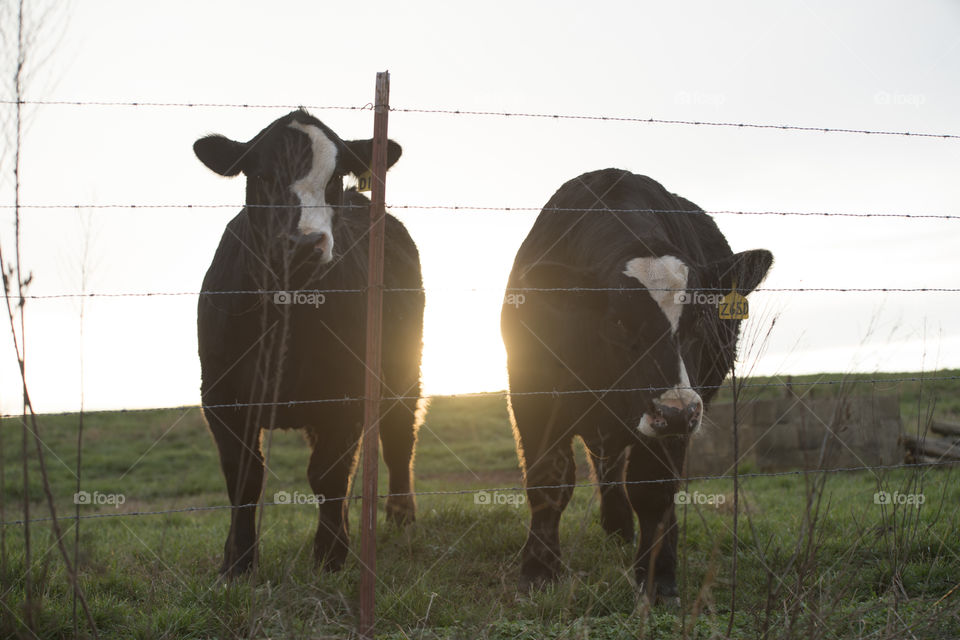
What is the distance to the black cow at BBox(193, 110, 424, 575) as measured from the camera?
4.43m

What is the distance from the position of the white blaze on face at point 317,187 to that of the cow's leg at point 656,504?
193 cm

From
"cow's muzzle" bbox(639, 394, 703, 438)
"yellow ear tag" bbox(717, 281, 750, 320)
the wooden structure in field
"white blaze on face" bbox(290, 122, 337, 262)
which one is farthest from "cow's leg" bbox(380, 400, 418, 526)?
the wooden structure in field

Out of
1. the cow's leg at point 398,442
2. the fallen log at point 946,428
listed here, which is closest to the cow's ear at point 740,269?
the cow's leg at point 398,442

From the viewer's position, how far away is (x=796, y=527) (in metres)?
5.45

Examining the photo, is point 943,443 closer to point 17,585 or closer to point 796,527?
point 796,527

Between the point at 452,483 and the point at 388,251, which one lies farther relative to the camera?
the point at 452,483

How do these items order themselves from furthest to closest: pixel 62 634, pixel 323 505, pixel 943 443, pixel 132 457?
pixel 132 457
pixel 943 443
pixel 323 505
pixel 62 634

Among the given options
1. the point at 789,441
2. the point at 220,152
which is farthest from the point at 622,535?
the point at 789,441

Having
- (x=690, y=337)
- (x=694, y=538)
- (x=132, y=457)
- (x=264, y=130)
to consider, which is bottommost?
(x=132, y=457)

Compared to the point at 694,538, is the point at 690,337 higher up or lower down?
higher up

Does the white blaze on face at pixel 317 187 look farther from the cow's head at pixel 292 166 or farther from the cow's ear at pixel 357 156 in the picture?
the cow's ear at pixel 357 156

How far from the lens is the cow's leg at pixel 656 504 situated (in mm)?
4246

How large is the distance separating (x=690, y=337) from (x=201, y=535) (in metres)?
4.01

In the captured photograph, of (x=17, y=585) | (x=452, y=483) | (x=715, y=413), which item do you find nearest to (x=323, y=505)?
(x=17, y=585)
